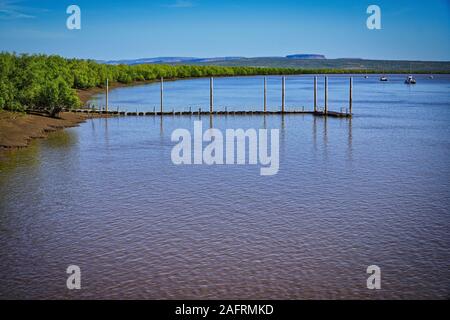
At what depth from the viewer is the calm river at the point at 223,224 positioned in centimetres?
2189

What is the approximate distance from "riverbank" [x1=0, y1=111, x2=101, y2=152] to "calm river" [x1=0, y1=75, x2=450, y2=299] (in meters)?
2.15

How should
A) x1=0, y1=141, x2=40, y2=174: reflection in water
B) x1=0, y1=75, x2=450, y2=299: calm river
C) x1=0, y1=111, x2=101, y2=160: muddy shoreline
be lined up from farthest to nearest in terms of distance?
x1=0, y1=111, x2=101, y2=160: muddy shoreline → x1=0, y1=141, x2=40, y2=174: reflection in water → x1=0, y1=75, x2=450, y2=299: calm river

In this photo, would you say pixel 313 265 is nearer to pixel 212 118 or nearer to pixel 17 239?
pixel 17 239

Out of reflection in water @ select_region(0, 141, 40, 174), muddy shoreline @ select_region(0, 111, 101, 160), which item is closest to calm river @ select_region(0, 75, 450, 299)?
reflection in water @ select_region(0, 141, 40, 174)

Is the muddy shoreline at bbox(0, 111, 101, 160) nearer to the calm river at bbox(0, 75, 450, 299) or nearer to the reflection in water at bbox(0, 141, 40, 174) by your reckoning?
the reflection in water at bbox(0, 141, 40, 174)

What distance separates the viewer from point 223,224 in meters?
29.5

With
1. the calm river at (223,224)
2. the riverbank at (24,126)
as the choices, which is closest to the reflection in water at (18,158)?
the calm river at (223,224)

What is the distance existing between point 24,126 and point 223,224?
125 feet

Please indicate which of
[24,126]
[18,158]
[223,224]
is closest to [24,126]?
[24,126]

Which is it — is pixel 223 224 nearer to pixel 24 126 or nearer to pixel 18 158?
pixel 18 158

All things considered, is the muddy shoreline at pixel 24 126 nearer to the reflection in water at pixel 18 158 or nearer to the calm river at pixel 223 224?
the reflection in water at pixel 18 158

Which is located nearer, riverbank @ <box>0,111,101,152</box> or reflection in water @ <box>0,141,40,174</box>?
reflection in water @ <box>0,141,40,174</box>

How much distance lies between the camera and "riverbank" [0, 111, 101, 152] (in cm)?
5356
